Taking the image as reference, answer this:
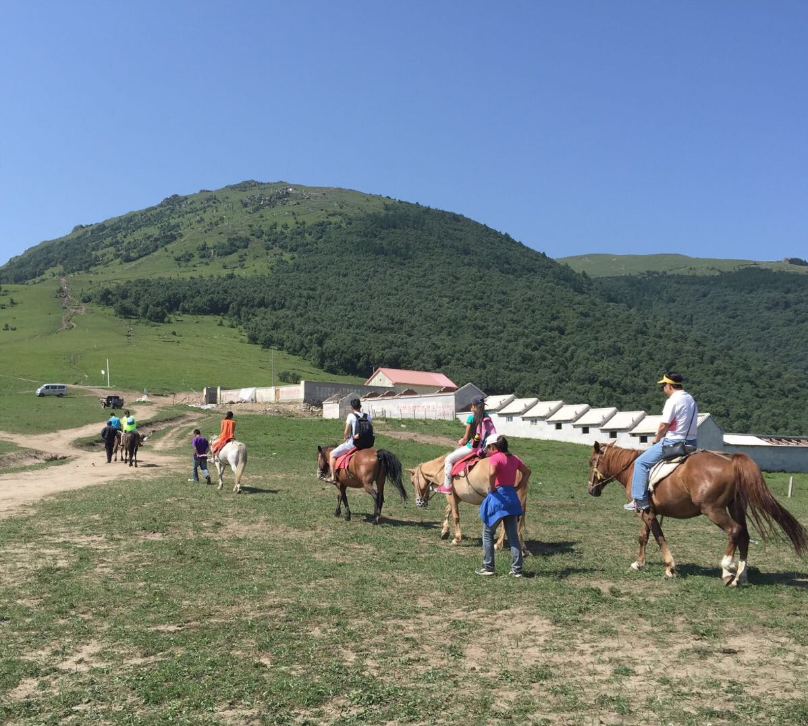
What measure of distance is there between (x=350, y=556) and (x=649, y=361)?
158 metres

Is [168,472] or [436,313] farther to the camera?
[436,313]

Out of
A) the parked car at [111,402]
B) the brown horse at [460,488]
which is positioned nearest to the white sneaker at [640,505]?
the brown horse at [460,488]

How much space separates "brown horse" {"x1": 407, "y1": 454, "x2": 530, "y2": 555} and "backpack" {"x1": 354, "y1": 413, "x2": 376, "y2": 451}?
158cm

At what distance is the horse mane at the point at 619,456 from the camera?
14188 mm

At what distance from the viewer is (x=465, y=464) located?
15.0 m

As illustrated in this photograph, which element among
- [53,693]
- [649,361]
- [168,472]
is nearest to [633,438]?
[168,472]

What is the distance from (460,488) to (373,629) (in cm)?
639

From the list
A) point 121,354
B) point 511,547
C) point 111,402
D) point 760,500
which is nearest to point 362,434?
point 511,547

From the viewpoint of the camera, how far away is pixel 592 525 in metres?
19.3

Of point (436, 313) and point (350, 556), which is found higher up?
point (436, 313)

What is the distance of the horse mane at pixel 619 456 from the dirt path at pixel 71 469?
14.8 meters

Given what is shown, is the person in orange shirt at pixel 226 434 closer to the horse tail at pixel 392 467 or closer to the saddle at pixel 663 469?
the horse tail at pixel 392 467

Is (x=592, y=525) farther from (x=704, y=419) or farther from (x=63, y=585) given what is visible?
(x=704, y=419)

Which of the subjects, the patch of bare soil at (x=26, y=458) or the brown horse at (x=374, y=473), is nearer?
the brown horse at (x=374, y=473)
